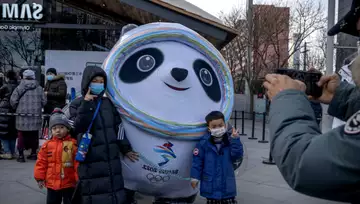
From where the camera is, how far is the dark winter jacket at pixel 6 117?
7836mm

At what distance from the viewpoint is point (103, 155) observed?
3707mm

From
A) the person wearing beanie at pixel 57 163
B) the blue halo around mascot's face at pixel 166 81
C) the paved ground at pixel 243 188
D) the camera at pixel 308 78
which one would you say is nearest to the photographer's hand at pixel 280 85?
the camera at pixel 308 78

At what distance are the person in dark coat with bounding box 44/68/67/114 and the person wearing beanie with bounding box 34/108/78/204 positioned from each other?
3.82m

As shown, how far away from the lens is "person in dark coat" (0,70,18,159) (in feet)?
25.7

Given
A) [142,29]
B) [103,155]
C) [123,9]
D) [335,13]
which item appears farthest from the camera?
[123,9]

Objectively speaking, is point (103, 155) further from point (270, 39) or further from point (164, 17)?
point (270, 39)

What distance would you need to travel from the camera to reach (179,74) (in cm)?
384

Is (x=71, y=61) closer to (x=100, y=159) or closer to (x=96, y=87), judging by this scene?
(x=96, y=87)

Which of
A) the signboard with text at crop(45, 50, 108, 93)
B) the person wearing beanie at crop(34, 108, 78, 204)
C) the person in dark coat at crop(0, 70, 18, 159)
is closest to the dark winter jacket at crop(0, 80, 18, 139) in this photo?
the person in dark coat at crop(0, 70, 18, 159)

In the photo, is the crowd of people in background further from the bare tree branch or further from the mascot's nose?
the bare tree branch

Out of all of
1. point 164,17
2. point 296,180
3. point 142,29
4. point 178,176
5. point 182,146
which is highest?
point 164,17

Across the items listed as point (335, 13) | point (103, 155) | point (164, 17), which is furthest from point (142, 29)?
point (335, 13)

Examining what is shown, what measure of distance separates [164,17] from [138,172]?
11.1ft

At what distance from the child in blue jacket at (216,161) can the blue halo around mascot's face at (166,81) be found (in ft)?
0.42
